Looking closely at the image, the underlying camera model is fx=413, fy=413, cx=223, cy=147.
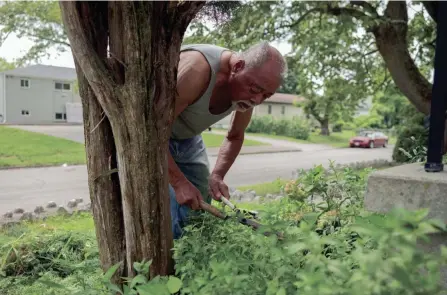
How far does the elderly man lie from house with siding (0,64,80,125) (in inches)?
1160

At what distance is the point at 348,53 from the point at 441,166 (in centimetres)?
804

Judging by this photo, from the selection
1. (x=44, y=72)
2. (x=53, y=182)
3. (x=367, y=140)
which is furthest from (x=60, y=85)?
(x=53, y=182)

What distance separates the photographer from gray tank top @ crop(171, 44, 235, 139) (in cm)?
223

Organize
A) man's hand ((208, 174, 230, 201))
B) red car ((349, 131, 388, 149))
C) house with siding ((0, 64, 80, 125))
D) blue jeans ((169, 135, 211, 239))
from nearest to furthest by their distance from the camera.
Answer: man's hand ((208, 174, 230, 201)) → blue jeans ((169, 135, 211, 239)) → red car ((349, 131, 388, 149)) → house with siding ((0, 64, 80, 125))

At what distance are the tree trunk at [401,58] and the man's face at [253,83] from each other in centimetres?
737

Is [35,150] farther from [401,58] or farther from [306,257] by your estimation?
[306,257]

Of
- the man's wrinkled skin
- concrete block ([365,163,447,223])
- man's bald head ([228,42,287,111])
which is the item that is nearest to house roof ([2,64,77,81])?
the man's wrinkled skin

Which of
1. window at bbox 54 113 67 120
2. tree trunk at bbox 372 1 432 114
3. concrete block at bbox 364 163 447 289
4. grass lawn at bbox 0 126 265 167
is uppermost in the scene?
tree trunk at bbox 372 1 432 114

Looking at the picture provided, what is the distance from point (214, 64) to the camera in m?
2.22

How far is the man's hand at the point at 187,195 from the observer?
2.15 m

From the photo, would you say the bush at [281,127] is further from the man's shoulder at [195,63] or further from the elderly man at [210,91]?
the man's shoulder at [195,63]

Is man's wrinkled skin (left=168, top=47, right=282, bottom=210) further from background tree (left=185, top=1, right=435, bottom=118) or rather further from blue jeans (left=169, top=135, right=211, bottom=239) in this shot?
background tree (left=185, top=1, right=435, bottom=118)

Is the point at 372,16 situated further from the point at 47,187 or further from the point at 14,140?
the point at 14,140

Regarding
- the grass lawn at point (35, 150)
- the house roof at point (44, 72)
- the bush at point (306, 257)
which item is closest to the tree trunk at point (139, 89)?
the bush at point (306, 257)
